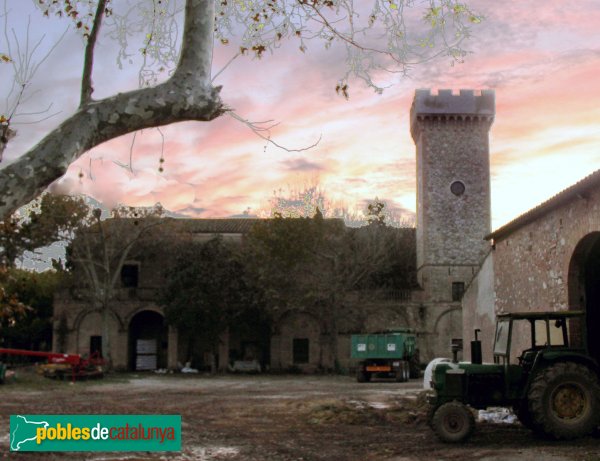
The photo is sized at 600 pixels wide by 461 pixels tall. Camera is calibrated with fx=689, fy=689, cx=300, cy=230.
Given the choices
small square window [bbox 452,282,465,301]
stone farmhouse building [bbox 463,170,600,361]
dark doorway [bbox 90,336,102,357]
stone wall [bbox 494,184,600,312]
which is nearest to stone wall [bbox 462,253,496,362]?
stone wall [bbox 494,184,600,312]

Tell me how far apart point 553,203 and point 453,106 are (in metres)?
28.3

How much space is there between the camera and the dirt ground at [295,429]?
9.04 meters

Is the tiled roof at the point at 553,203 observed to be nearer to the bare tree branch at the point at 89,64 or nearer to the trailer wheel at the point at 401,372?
the bare tree branch at the point at 89,64

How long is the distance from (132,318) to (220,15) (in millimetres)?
34564

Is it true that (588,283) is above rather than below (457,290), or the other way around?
below

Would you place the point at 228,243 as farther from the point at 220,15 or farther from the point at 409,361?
the point at 220,15

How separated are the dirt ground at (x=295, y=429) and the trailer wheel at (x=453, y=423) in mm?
186

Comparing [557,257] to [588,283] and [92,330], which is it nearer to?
[588,283]

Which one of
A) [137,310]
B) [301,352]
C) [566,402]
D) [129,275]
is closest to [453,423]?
[566,402]

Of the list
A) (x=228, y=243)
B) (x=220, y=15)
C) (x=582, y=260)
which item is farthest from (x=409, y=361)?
(x=220, y=15)

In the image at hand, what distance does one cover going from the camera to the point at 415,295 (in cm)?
3866

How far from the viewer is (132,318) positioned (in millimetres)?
39438

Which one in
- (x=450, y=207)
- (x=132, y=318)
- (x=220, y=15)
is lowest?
(x=132, y=318)

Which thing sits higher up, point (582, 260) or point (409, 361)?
point (582, 260)
